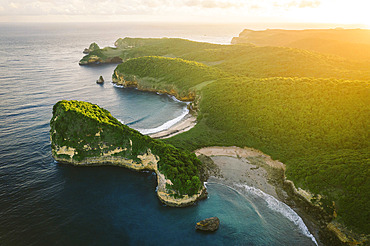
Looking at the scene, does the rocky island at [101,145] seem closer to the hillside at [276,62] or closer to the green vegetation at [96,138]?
the green vegetation at [96,138]

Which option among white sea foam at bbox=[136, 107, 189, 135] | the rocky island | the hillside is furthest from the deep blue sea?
the hillside

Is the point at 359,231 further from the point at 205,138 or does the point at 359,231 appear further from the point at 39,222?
the point at 39,222

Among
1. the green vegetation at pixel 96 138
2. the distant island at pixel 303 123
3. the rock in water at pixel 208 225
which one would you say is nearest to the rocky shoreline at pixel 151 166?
the green vegetation at pixel 96 138

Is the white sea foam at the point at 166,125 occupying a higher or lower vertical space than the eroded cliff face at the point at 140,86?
lower

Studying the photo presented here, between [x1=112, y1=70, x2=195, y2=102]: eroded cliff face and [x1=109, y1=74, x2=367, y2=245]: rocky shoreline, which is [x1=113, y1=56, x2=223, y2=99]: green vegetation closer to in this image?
[x1=112, y1=70, x2=195, y2=102]: eroded cliff face

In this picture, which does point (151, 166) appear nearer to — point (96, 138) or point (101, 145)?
point (101, 145)

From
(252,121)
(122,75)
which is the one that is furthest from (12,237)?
(122,75)
